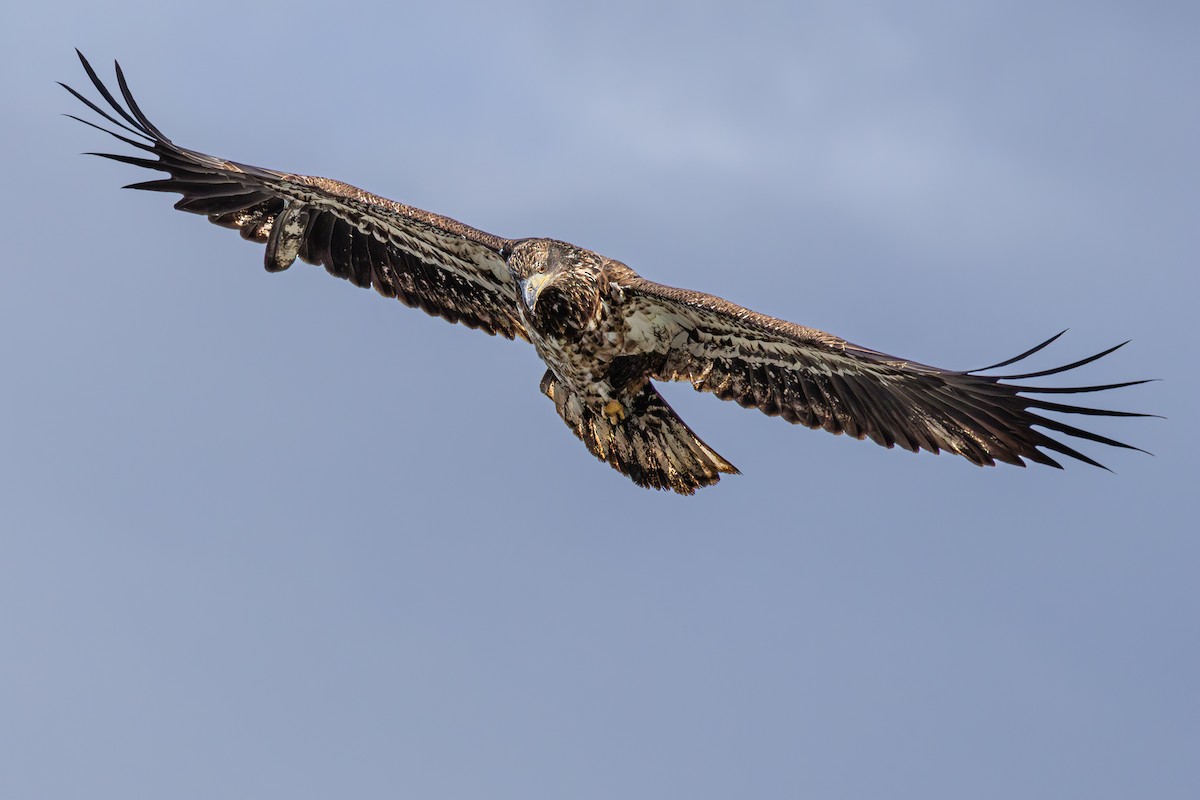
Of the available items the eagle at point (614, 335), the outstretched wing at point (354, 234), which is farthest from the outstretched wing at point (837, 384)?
the outstretched wing at point (354, 234)

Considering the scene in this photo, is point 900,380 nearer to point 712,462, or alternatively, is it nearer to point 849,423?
point 849,423

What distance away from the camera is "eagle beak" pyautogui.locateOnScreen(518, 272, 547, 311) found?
10625 millimetres

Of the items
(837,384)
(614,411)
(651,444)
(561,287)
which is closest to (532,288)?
(561,287)

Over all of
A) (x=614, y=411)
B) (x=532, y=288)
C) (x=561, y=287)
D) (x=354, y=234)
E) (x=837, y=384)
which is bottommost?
(x=837, y=384)

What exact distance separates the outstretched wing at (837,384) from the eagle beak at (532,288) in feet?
1.90

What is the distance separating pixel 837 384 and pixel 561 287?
2032 mm

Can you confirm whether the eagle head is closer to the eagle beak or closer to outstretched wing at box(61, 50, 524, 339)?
the eagle beak

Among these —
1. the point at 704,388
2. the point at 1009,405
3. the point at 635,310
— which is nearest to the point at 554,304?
the point at 635,310

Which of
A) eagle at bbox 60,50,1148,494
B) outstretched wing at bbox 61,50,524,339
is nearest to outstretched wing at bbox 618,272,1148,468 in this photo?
eagle at bbox 60,50,1148,494

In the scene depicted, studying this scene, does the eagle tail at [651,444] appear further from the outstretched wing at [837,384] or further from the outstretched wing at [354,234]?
the outstretched wing at [354,234]

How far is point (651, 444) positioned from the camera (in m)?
11.3

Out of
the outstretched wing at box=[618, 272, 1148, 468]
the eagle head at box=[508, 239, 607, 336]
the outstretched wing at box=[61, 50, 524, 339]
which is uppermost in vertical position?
the outstretched wing at box=[61, 50, 524, 339]

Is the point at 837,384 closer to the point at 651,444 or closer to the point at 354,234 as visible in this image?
the point at 651,444

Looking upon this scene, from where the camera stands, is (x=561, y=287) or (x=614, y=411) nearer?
(x=561, y=287)
